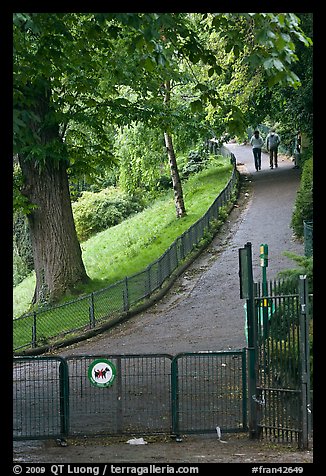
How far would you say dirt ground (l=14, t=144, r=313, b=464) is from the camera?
1065 centimetres

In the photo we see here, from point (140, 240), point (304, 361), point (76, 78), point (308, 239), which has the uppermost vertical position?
point (76, 78)

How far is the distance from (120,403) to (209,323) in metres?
9.05

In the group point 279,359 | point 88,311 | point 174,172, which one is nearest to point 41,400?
point 279,359

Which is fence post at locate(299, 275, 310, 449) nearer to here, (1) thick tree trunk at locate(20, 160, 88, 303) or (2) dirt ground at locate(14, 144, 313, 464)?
(2) dirt ground at locate(14, 144, 313, 464)

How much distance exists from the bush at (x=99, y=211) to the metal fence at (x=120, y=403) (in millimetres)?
33381

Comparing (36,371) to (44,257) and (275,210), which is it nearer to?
(44,257)

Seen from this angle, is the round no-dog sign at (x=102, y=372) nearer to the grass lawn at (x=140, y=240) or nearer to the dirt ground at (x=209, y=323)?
the dirt ground at (x=209, y=323)

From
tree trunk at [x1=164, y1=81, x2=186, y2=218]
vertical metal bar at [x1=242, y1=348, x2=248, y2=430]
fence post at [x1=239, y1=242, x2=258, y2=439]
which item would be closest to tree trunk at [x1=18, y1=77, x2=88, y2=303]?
tree trunk at [x1=164, y1=81, x2=186, y2=218]

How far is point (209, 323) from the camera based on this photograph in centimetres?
2084

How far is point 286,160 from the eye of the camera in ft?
156

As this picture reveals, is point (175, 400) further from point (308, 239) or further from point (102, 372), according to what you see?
point (308, 239)

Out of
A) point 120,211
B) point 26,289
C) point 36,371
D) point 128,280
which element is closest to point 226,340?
point 128,280

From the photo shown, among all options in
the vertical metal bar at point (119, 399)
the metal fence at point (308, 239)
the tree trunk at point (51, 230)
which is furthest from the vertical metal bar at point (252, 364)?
the tree trunk at point (51, 230)

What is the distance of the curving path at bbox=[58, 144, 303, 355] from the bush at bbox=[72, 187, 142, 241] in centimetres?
1245
